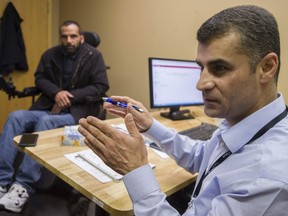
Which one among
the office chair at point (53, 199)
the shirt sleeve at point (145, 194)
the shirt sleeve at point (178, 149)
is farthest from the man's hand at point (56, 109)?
the shirt sleeve at point (145, 194)

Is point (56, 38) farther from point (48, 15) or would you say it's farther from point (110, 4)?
point (110, 4)

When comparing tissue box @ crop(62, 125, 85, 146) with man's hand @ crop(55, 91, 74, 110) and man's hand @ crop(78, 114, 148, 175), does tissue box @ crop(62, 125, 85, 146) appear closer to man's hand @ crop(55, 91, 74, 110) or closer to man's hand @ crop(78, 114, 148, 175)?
man's hand @ crop(78, 114, 148, 175)

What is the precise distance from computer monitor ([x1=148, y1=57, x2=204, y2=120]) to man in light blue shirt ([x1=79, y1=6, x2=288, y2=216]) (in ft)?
3.70

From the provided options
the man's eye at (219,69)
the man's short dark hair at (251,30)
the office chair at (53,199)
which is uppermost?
the man's short dark hair at (251,30)

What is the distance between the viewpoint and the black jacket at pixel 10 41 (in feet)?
10.4

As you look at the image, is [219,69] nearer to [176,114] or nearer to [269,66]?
[269,66]

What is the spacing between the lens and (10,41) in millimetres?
3219

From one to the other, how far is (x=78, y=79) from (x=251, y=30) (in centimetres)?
192

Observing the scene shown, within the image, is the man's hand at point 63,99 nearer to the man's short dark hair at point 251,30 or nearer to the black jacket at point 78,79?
the black jacket at point 78,79

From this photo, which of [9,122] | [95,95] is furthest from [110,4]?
[9,122]

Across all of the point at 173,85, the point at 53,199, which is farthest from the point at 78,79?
the point at 53,199

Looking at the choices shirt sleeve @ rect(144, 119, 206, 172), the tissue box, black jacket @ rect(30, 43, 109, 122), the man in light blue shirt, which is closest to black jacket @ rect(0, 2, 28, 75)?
black jacket @ rect(30, 43, 109, 122)

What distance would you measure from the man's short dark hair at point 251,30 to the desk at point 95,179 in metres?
0.53

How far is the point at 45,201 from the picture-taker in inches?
72.1
